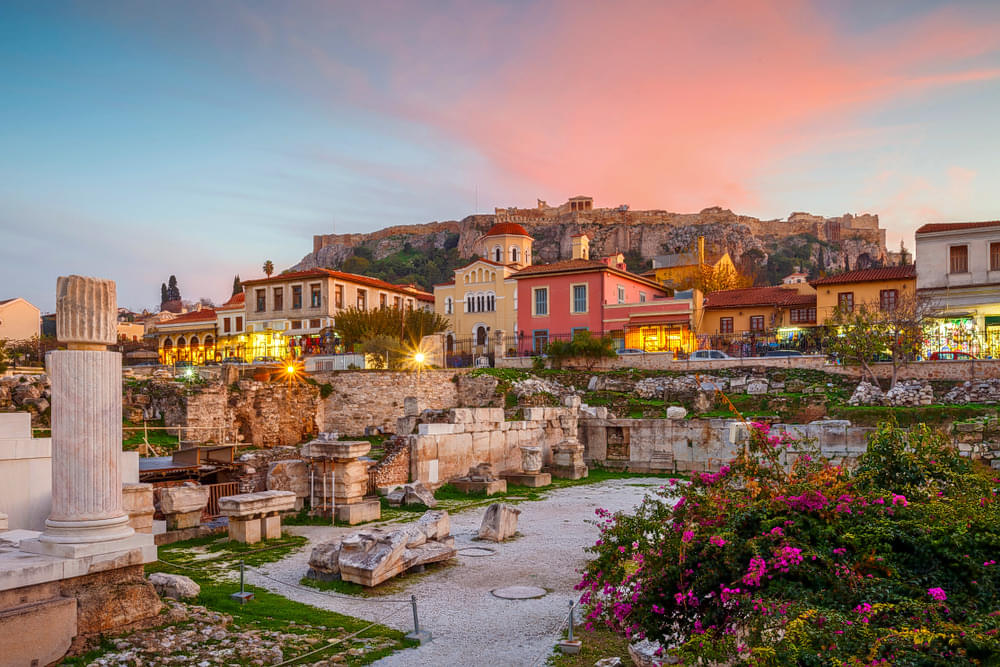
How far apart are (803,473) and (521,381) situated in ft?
81.1

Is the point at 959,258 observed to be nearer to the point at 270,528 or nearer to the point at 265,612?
the point at 270,528

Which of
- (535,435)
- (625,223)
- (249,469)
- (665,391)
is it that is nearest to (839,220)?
(625,223)

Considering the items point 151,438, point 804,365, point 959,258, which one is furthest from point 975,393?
point 151,438

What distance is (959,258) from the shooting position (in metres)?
31.8

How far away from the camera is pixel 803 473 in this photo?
20.0ft

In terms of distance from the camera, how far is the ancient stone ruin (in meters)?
8.91

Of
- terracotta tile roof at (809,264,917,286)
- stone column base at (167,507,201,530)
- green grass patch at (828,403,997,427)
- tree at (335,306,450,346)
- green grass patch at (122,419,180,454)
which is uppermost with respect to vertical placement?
terracotta tile roof at (809,264,917,286)

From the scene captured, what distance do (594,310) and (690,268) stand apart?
954 inches

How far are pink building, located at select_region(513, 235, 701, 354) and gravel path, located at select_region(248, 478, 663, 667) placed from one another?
25.6 m

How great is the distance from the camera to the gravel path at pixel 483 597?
6805 millimetres

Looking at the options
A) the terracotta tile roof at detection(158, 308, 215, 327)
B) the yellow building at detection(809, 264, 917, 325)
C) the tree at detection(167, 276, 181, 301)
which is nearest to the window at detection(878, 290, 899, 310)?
the yellow building at detection(809, 264, 917, 325)

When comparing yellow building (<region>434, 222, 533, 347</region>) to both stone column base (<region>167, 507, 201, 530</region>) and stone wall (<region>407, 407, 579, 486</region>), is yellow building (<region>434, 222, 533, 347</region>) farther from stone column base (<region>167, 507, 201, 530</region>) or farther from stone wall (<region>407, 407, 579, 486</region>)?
stone column base (<region>167, 507, 201, 530</region>)

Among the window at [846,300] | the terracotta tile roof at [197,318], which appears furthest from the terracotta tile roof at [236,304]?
the window at [846,300]

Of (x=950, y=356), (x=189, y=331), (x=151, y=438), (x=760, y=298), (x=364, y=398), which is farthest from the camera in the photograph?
(x=189, y=331)
